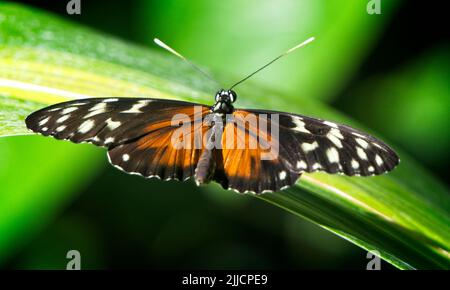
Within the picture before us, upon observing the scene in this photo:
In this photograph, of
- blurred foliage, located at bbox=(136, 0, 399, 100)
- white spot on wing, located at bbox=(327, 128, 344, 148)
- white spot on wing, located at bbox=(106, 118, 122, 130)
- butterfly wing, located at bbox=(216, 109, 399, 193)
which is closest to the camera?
butterfly wing, located at bbox=(216, 109, 399, 193)

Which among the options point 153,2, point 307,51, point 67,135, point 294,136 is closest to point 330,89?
point 307,51

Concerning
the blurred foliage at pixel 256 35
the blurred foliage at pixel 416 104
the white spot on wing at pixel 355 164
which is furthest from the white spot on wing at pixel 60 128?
the blurred foliage at pixel 416 104

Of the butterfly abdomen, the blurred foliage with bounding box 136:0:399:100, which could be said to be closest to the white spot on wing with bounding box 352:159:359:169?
the butterfly abdomen

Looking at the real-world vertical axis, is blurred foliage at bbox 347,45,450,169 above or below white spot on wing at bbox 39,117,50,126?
above

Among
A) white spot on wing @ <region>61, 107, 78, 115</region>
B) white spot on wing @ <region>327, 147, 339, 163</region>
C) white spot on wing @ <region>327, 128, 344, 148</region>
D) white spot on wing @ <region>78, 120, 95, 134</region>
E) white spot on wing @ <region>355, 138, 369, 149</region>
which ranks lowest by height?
white spot on wing @ <region>327, 147, 339, 163</region>

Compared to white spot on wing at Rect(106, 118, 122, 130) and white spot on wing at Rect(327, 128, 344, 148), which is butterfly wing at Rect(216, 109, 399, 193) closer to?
white spot on wing at Rect(327, 128, 344, 148)

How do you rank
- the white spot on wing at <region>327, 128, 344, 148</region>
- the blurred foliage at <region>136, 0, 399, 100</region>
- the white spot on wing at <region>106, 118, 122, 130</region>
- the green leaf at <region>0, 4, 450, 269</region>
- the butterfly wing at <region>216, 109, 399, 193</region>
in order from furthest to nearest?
1. the blurred foliage at <region>136, 0, 399, 100</region>
2. the white spot on wing at <region>106, 118, 122, 130</region>
3. the white spot on wing at <region>327, 128, 344, 148</region>
4. the butterfly wing at <region>216, 109, 399, 193</region>
5. the green leaf at <region>0, 4, 450, 269</region>

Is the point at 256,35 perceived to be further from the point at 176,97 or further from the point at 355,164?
the point at 355,164

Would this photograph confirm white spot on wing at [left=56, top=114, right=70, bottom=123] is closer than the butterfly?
No
